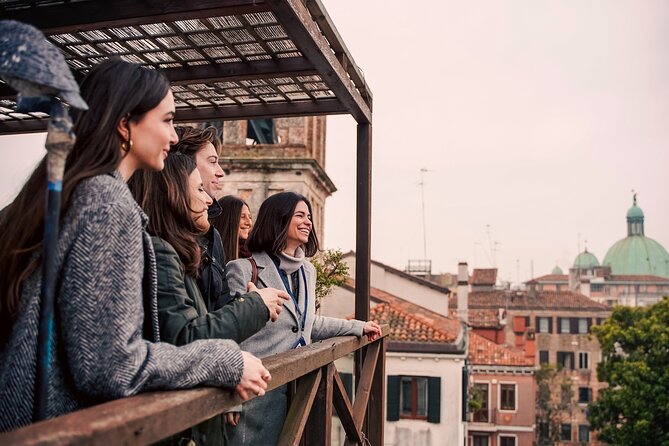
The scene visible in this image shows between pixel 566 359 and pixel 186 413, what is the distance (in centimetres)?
5075

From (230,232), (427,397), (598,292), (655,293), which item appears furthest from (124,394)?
(655,293)

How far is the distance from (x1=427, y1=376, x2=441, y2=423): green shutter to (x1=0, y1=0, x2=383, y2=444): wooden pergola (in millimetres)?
15236

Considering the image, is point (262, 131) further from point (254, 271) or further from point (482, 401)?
point (482, 401)

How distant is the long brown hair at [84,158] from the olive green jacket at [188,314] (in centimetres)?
39

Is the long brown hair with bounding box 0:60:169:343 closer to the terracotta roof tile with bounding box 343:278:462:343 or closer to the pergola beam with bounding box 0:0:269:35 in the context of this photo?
the pergola beam with bounding box 0:0:269:35

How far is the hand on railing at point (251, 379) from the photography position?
1.64 metres

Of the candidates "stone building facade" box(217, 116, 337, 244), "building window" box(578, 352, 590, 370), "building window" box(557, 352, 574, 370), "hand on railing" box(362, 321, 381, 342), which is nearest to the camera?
"hand on railing" box(362, 321, 381, 342)

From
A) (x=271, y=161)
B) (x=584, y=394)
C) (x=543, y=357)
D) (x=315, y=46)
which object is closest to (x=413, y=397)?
(x=271, y=161)

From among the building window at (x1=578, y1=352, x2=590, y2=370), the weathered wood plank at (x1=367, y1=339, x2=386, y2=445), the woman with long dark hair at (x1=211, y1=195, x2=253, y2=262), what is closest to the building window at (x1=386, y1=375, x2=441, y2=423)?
the weathered wood plank at (x1=367, y1=339, x2=386, y2=445)

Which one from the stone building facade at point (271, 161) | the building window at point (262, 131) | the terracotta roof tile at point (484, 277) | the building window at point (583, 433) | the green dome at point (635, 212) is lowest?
the building window at point (583, 433)

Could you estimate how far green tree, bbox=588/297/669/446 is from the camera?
86.6 feet

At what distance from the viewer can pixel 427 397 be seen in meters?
19.3

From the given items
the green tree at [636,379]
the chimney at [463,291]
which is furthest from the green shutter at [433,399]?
the green tree at [636,379]

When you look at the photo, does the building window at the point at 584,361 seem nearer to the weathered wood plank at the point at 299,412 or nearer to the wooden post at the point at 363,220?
the wooden post at the point at 363,220
